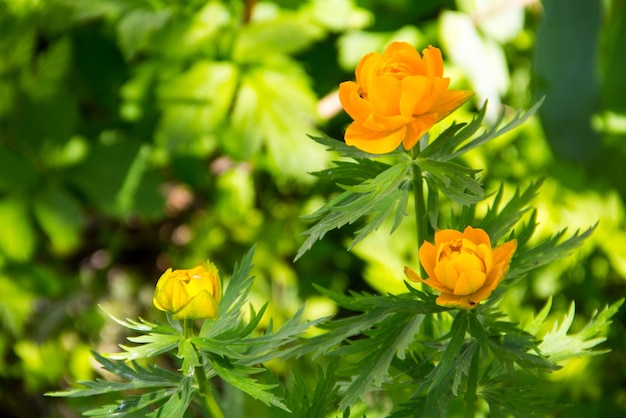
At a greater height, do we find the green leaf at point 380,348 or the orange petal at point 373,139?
the orange petal at point 373,139

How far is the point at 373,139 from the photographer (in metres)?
0.64

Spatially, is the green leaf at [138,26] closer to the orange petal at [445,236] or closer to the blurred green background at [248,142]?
the blurred green background at [248,142]

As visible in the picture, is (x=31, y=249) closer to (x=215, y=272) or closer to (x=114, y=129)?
(x=114, y=129)

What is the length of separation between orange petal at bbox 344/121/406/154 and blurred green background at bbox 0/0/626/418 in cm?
76

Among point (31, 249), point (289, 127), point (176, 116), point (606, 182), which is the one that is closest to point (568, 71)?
point (606, 182)

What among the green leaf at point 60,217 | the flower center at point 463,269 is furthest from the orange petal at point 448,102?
the green leaf at point 60,217

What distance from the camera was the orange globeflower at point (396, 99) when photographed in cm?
62

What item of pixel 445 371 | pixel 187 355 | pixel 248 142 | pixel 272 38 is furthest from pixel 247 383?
pixel 272 38

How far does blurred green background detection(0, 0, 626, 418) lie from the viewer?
5.41ft

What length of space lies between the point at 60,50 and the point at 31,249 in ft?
1.42

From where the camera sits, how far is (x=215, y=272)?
2.19 feet

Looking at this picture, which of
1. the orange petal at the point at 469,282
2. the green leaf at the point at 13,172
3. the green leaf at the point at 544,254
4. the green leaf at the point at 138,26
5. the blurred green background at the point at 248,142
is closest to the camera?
the orange petal at the point at 469,282

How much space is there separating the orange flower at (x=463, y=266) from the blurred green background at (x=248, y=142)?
75 cm

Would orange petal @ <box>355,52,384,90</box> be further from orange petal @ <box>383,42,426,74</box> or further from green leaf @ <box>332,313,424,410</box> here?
green leaf @ <box>332,313,424,410</box>
